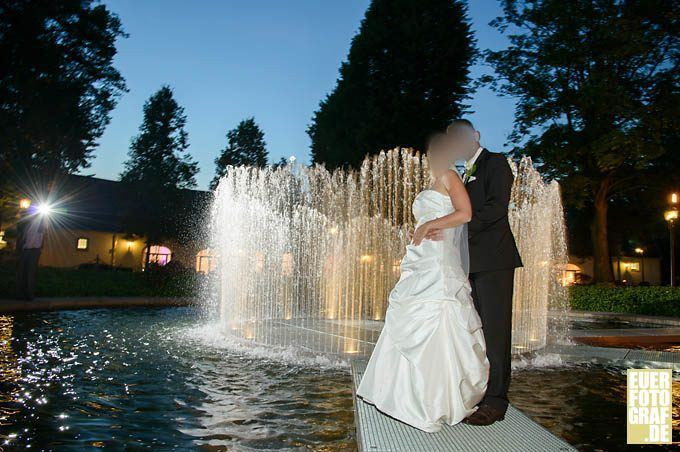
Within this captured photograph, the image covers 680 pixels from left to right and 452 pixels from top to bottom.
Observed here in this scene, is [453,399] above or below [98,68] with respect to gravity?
below

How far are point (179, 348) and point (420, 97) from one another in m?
18.5

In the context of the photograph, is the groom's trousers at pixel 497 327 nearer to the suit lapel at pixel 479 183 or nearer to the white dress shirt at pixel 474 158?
the suit lapel at pixel 479 183

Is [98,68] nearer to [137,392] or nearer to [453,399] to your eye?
[137,392]

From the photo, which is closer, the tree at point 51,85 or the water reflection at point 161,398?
the water reflection at point 161,398

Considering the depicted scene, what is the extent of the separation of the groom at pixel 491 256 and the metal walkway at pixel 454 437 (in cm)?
19

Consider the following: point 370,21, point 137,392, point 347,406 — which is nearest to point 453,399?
point 347,406

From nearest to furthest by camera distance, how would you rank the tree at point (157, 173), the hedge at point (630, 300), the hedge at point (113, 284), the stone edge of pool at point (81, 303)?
the stone edge of pool at point (81, 303) → the hedge at point (630, 300) → the hedge at point (113, 284) → the tree at point (157, 173)

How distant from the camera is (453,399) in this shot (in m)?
3.68

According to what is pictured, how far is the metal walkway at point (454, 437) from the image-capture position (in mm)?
3201

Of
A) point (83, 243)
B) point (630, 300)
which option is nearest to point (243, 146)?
point (83, 243)

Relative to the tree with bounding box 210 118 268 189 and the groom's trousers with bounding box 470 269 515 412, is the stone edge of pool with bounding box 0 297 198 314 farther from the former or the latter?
the tree with bounding box 210 118 268 189

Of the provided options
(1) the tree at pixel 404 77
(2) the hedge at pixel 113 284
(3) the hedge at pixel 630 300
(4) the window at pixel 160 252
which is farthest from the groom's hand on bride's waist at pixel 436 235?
(4) the window at pixel 160 252

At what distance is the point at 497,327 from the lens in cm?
394

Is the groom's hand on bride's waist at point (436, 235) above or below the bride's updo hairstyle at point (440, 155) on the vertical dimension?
below
